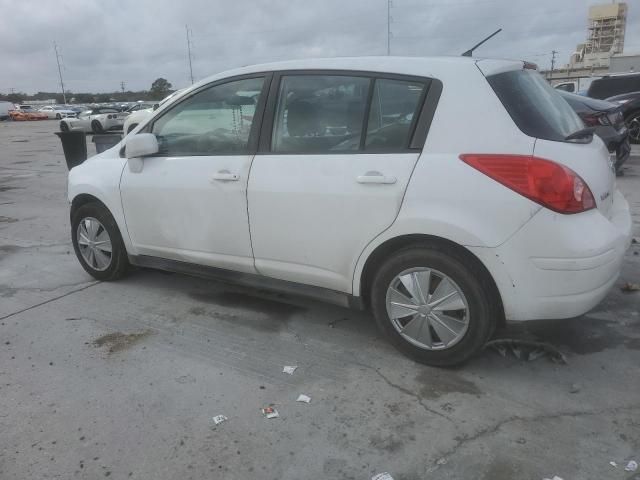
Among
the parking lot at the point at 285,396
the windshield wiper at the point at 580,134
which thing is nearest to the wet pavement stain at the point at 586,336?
the parking lot at the point at 285,396

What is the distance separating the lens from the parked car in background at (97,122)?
27.0 meters

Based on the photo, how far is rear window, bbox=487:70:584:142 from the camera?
110 inches

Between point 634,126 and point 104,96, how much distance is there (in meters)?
109

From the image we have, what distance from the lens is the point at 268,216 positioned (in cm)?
346

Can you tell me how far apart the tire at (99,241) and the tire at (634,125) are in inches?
435

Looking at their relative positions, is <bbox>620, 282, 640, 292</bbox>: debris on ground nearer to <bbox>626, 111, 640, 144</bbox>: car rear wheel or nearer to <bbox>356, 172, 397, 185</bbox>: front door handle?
<bbox>356, 172, 397, 185</bbox>: front door handle

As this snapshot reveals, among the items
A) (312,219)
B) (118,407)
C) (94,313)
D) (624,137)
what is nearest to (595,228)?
(312,219)

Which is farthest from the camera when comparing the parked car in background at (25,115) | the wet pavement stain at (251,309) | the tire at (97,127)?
the parked car in background at (25,115)

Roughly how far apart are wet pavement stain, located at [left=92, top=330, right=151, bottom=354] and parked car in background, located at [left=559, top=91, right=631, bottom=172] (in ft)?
22.1

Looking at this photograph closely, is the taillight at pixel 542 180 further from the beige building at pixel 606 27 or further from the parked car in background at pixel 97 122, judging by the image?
the beige building at pixel 606 27

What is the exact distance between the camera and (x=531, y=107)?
291cm

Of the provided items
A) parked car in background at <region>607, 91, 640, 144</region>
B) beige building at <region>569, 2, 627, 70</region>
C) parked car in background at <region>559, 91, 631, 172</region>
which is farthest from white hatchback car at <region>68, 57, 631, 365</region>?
beige building at <region>569, 2, 627, 70</region>

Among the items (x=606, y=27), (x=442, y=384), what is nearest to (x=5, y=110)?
(x=442, y=384)

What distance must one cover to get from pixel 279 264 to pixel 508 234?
149cm
